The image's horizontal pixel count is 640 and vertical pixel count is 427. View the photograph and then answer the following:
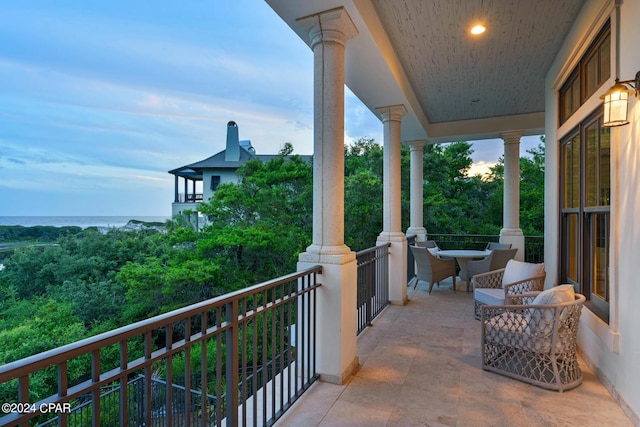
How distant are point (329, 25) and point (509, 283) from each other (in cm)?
321

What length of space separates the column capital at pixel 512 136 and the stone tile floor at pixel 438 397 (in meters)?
4.71

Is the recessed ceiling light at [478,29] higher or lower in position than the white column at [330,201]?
higher

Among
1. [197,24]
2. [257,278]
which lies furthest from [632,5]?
[197,24]

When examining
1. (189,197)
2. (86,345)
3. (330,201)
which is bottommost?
(86,345)

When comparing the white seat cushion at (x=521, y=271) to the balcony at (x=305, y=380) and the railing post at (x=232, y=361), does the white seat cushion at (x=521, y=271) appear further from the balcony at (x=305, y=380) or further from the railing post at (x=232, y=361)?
the railing post at (x=232, y=361)

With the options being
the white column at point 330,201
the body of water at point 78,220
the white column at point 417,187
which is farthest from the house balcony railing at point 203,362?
the body of water at point 78,220

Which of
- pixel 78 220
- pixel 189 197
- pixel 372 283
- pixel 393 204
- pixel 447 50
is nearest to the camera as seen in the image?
pixel 447 50

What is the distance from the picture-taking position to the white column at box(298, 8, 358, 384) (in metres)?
2.65

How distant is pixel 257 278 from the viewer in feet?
38.4

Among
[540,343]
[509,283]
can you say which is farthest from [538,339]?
[509,283]

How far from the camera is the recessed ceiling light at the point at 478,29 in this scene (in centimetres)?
338

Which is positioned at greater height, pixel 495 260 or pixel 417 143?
pixel 417 143

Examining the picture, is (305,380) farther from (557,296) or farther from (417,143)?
(417,143)

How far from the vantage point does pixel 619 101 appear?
2135 millimetres
